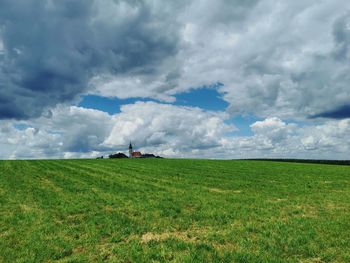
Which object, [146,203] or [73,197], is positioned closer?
[146,203]

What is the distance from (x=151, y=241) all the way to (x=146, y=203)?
7.43 metres

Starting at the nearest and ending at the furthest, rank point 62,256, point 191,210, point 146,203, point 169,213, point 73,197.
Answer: point 62,256, point 169,213, point 191,210, point 146,203, point 73,197

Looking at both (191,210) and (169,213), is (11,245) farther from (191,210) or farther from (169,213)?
(191,210)

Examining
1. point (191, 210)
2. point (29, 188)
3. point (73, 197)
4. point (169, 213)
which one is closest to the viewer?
point (169, 213)

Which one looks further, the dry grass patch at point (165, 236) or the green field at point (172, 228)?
the dry grass patch at point (165, 236)

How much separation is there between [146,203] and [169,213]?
10.1 ft

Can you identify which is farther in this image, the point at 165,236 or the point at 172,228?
the point at 172,228

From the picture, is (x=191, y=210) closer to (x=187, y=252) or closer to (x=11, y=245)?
(x=187, y=252)

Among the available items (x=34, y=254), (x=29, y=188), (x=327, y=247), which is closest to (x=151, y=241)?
(x=34, y=254)

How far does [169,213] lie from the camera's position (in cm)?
1611

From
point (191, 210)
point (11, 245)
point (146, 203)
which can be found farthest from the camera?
point (146, 203)

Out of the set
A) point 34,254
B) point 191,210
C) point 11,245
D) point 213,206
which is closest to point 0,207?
point 11,245

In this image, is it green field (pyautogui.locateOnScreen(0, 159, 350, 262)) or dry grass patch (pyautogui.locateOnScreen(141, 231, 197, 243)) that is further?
dry grass patch (pyautogui.locateOnScreen(141, 231, 197, 243))

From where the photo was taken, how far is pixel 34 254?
33.6ft
